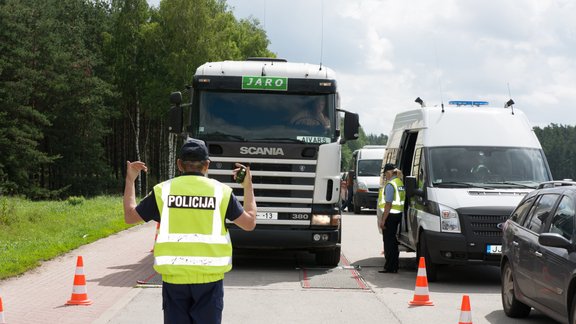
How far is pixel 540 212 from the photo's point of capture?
963 cm

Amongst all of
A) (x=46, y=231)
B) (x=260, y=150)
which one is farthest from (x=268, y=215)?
(x=46, y=231)

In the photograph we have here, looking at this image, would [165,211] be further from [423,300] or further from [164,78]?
[164,78]

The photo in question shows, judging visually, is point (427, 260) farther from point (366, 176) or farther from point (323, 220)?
point (366, 176)

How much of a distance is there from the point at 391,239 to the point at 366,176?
20.2 m

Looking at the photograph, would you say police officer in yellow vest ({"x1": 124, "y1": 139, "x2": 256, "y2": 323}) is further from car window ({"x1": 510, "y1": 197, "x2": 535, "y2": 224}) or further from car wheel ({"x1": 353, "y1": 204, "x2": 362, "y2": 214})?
car wheel ({"x1": 353, "y1": 204, "x2": 362, "y2": 214})

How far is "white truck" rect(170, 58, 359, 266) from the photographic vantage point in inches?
555

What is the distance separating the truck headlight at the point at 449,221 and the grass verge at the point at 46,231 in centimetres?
636

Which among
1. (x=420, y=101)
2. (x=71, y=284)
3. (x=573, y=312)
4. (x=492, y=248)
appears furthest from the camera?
(x=420, y=101)

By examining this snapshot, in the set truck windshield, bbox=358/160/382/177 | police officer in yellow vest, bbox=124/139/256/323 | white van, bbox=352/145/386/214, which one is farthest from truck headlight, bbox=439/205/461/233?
truck windshield, bbox=358/160/382/177

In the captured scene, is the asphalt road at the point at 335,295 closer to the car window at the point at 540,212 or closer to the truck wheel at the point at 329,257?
the truck wheel at the point at 329,257

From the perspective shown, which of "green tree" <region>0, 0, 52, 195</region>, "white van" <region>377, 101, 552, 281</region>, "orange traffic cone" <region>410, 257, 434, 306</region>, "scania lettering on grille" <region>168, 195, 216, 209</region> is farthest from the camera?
"green tree" <region>0, 0, 52, 195</region>

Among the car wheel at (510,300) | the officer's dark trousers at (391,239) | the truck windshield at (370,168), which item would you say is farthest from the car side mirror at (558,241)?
the truck windshield at (370,168)

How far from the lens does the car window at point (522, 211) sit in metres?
10.2

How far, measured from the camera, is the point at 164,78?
5569 cm
